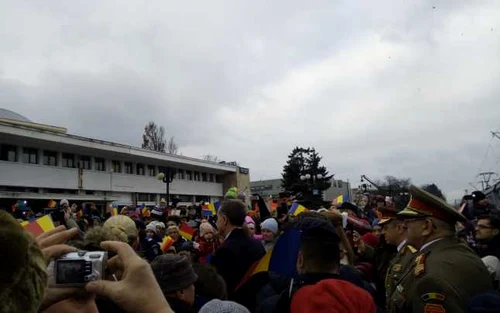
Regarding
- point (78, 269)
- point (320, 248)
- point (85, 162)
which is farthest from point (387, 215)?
point (85, 162)

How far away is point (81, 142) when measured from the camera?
37156mm

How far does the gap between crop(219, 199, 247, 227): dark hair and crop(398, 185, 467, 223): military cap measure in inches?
66.5

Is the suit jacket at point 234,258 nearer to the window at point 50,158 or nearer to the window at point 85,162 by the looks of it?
the window at point 50,158

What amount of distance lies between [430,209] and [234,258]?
6.32 ft

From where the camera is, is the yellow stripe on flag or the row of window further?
the row of window

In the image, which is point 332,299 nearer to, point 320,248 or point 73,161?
point 320,248

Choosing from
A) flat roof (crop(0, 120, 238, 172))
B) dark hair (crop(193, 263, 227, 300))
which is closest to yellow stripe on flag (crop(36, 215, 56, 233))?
dark hair (crop(193, 263, 227, 300))

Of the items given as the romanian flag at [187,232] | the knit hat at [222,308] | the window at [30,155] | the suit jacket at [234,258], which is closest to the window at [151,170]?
the window at [30,155]

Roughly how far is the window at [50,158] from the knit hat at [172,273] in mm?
36445

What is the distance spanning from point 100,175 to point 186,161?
44.4 ft

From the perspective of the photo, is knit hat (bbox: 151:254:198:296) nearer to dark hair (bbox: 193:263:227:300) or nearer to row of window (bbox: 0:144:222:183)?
dark hair (bbox: 193:263:227:300)

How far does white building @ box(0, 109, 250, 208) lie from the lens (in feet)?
106

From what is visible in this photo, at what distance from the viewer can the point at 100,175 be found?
39.9 m

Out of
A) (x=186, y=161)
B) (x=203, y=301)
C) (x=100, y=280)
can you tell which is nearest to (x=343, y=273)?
(x=203, y=301)
